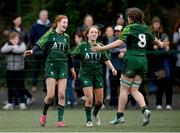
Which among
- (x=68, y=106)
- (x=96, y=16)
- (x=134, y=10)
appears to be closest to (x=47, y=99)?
(x=134, y=10)

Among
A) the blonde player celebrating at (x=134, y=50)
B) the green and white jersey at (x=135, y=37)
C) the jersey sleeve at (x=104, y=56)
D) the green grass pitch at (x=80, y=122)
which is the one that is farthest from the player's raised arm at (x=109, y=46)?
the green grass pitch at (x=80, y=122)

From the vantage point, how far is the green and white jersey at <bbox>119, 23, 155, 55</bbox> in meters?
14.4

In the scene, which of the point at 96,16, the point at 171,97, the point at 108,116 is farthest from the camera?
the point at 96,16

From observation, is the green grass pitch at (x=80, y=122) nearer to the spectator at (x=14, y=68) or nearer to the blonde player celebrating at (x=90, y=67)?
the blonde player celebrating at (x=90, y=67)

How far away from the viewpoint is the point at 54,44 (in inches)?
589

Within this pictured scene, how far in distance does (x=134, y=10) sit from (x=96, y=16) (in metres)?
8.47

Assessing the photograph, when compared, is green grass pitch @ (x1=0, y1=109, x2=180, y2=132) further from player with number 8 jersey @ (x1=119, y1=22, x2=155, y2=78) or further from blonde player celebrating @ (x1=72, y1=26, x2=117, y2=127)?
player with number 8 jersey @ (x1=119, y1=22, x2=155, y2=78)

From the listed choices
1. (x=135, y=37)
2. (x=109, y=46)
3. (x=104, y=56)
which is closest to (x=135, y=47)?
(x=135, y=37)

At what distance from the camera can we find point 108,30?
787 inches

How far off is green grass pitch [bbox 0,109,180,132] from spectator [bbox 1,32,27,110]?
0.99 m

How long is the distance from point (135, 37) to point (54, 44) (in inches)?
61.2

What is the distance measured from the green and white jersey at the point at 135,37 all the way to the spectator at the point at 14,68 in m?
5.69

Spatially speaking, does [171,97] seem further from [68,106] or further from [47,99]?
[47,99]

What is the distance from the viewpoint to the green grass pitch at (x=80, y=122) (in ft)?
46.0
